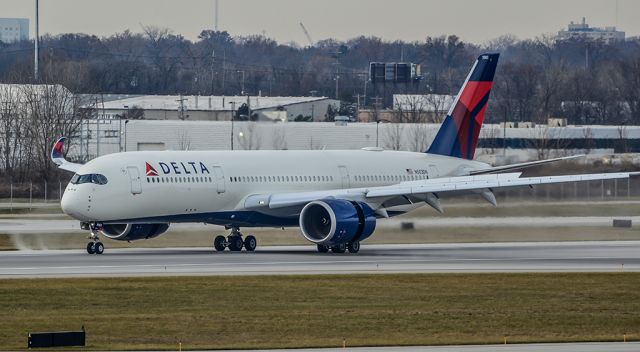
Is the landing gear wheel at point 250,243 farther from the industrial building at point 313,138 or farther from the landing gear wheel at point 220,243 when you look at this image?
the industrial building at point 313,138

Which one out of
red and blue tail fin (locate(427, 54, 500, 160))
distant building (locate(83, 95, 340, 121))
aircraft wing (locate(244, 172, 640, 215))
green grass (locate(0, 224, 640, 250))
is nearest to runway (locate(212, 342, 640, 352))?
aircraft wing (locate(244, 172, 640, 215))

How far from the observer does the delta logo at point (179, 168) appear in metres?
56.0

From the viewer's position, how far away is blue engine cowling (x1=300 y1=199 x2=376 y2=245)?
5538 cm

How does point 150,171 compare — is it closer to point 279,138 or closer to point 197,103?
point 279,138

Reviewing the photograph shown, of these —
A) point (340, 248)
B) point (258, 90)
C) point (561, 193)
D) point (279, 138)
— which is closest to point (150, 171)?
point (340, 248)

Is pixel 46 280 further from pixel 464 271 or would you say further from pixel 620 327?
pixel 620 327

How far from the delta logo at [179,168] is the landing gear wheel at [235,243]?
9.56 feet

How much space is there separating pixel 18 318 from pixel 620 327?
14.6 meters

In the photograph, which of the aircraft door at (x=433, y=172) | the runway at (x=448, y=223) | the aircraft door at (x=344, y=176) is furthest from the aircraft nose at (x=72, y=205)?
the aircraft door at (x=433, y=172)

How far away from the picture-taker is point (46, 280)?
1720 inches

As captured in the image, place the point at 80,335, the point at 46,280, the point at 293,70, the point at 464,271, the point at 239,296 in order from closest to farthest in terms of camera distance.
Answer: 1. the point at 80,335
2. the point at 239,296
3. the point at 46,280
4. the point at 464,271
5. the point at 293,70

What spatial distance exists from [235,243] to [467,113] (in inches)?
527

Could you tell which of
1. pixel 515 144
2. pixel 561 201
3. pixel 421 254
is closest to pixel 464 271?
pixel 421 254

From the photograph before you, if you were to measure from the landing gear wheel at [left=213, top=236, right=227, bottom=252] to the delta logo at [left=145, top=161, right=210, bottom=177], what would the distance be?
111 inches
